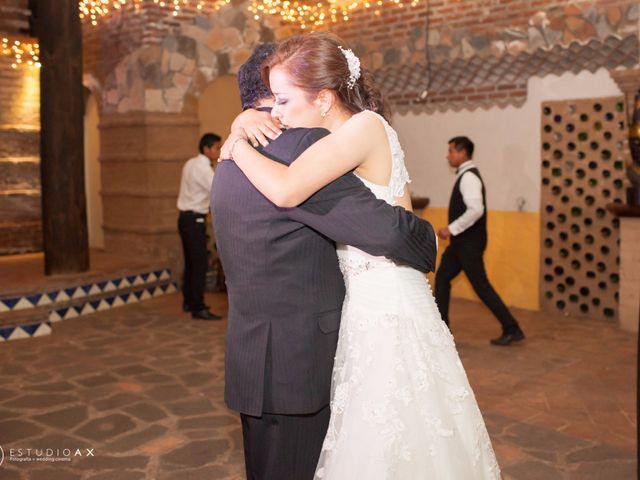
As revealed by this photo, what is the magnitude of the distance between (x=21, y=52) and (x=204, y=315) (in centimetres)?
534

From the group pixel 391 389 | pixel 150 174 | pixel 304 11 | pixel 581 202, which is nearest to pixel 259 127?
pixel 391 389

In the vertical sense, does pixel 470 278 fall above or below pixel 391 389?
below

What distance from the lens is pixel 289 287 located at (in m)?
1.87

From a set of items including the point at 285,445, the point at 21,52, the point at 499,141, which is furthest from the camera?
the point at 21,52

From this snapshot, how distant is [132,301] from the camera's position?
8.12 m

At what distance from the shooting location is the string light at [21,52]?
380 inches

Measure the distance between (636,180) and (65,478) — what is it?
497 centimetres

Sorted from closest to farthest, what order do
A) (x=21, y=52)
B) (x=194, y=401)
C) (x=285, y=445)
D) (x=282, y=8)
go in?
(x=285, y=445) → (x=194, y=401) → (x=282, y=8) → (x=21, y=52)

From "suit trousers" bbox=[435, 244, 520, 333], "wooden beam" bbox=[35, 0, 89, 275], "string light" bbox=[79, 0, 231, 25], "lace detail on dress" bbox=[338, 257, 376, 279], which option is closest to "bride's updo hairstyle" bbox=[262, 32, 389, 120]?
"lace detail on dress" bbox=[338, 257, 376, 279]

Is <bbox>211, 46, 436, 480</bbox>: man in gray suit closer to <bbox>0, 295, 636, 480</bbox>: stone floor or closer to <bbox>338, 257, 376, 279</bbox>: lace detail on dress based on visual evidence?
<bbox>338, 257, 376, 279</bbox>: lace detail on dress

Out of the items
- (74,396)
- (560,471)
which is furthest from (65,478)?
(560,471)

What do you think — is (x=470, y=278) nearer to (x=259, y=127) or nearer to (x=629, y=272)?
(x=629, y=272)

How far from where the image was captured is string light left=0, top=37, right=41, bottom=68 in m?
9.66

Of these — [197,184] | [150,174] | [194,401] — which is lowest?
[194,401]
